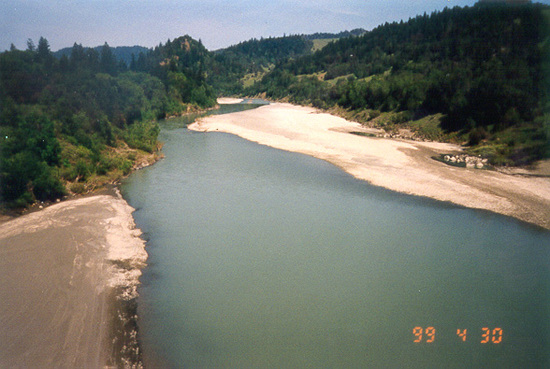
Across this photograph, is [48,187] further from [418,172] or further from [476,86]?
[476,86]

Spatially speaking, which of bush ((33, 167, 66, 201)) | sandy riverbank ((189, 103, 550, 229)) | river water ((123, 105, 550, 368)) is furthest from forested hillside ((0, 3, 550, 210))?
river water ((123, 105, 550, 368))

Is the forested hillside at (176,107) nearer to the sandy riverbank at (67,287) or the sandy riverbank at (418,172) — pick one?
the sandy riverbank at (67,287)

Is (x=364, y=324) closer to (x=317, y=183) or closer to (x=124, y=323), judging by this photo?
(x=124, y=323)

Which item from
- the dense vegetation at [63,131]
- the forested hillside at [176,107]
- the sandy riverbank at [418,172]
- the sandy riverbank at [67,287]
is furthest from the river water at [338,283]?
the forested hillside at [176,107]

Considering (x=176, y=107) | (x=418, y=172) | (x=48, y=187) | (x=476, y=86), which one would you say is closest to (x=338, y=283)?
(x=418, y=172)

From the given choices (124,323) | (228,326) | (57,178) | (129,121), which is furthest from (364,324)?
(129,121)
